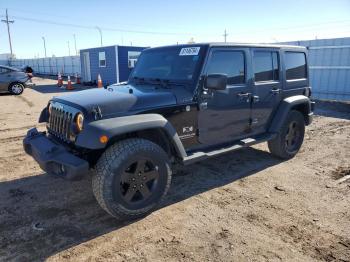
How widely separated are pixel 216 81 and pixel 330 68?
435 inches

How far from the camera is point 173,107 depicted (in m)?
3.89

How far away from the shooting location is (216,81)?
3887 millimetres

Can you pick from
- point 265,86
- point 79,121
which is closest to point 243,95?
point 265,86

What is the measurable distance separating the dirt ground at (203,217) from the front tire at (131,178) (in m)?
0.22

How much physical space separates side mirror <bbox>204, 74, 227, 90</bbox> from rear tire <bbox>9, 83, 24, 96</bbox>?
14.7 meters

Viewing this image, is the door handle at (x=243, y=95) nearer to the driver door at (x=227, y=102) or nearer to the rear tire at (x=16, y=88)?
the driver door at (x=227, y=102)

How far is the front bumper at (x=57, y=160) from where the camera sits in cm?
321

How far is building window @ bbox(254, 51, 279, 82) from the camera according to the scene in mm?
4965

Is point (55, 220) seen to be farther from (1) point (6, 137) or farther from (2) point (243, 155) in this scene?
(1) point (6, 137)

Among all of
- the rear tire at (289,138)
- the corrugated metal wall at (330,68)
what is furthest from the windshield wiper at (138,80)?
the corrugated metal wall at (330,68)

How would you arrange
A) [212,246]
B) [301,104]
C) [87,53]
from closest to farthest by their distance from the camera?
[212,246], [301,104], [87,53]

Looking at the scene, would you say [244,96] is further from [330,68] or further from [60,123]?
[330,68]

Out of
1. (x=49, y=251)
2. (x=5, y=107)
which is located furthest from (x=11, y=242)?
(x=5, y=107)

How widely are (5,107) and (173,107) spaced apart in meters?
10.2
